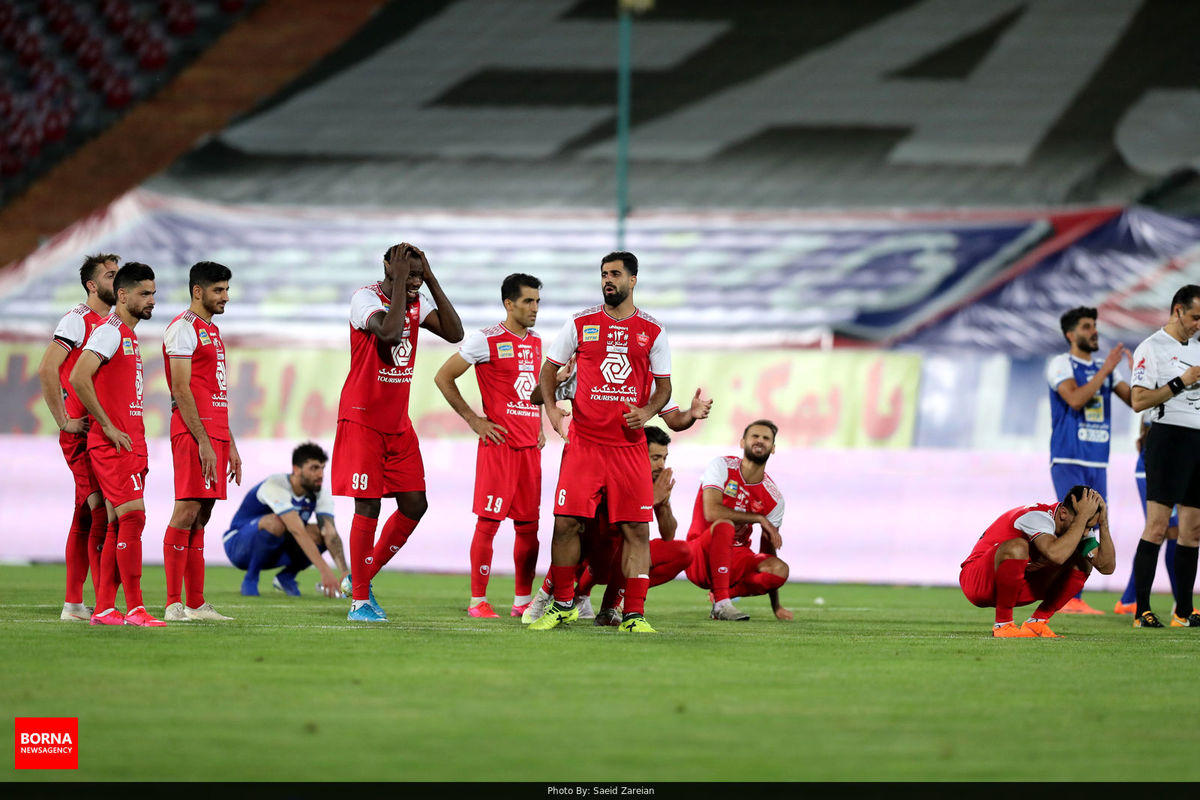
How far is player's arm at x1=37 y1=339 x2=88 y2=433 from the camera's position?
26.1ft

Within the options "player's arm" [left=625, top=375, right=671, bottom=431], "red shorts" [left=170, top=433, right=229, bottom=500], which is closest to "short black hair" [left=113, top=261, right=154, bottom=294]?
"red shorts" [left=170, top=433, right=229, bottom=500]

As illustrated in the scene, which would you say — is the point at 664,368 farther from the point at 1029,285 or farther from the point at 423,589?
the point at 1029,285

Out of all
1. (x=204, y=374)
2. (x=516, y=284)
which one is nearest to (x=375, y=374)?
(x=204, y=374)

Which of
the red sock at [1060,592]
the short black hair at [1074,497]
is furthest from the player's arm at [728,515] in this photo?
the short black hair at [1074,497]

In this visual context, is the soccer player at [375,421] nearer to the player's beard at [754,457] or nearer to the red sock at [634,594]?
the red sock at [634,594]

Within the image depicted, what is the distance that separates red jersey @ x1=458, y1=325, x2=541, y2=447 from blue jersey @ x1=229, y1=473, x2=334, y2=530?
2172mm

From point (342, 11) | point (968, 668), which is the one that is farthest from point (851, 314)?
point (342, 11)

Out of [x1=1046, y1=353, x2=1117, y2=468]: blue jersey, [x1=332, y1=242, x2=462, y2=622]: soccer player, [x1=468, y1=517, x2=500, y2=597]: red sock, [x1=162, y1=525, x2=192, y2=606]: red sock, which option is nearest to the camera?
[x1=162, y1=525, x2=192, y2=606]: red sock

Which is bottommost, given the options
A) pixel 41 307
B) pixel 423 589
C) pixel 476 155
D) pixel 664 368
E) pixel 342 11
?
pixel 423 589

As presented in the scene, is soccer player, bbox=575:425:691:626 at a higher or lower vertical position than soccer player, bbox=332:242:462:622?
lower

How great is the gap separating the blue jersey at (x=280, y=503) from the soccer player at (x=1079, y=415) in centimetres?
564

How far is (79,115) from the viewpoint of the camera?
2583 centimetres

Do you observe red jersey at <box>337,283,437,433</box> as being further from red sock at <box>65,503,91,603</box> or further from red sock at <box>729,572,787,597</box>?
red sock at <box>729,572,787,597</box>

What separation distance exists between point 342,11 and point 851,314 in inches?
587
